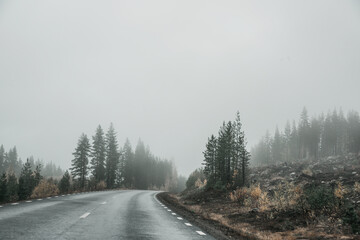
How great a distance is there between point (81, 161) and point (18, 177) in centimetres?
3715

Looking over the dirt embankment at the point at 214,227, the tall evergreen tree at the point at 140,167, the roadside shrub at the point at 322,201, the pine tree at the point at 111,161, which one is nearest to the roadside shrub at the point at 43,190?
the pine tree at the point at 111,161

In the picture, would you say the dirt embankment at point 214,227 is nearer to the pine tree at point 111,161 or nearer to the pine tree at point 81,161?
the pine tree at point 81,161

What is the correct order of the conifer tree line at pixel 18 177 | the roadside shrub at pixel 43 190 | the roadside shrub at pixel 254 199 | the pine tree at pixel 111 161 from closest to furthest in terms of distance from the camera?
the roadside shrub at pixel 254 199 < the conifer tree line at pixel 18 177 < the roadside shrub at pixel 43 190 < the pine tree at pixel 111 161

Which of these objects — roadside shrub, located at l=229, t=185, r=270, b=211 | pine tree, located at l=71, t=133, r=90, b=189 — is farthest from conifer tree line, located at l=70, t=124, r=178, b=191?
roadside shrub, located at l=229, t=185, r=270, b=211

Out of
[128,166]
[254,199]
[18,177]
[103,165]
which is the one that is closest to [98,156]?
[103,165]

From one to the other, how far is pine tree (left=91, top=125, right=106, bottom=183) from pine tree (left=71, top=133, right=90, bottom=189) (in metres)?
3.19

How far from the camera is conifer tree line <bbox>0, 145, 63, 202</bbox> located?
3291 cm

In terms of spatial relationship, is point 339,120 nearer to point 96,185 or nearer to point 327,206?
point 96,185

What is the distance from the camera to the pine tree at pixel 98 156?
61.0 m

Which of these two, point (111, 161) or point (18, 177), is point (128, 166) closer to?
point (111, 161)

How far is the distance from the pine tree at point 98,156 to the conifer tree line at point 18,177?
8.64 meters

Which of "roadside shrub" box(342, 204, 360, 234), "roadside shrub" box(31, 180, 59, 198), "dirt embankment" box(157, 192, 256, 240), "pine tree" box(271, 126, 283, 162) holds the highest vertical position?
"pine tree" box(271, 126, 283, 162)

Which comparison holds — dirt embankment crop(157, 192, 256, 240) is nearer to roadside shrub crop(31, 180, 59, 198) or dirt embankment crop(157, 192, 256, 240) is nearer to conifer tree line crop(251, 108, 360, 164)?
roadside shrub crop(31, 180, 59, 198)

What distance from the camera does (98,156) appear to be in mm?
61969
